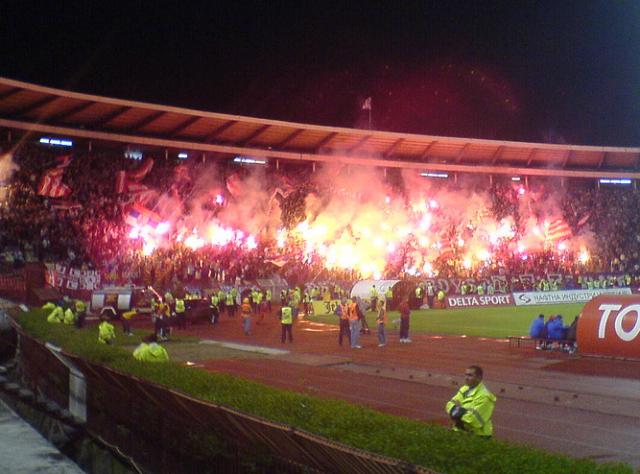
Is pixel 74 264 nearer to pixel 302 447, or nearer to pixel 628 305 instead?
pixel 628 305

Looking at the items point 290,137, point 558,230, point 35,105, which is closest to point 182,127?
point 290,137

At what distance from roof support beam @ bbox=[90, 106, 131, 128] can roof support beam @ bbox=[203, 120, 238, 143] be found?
726 cm

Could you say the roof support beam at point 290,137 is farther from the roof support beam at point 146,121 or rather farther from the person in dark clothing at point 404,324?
the person in dark clothing at point 404,324

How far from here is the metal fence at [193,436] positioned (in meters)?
4.85

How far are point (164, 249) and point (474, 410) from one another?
3820 centimetres

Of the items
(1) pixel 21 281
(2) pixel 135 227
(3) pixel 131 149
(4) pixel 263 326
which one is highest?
(3) pixel 131 149

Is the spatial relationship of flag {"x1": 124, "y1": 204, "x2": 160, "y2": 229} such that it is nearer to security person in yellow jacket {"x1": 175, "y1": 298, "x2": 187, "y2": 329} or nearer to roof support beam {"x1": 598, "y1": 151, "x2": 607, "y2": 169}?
security person in yellow jacket {"x1": 175, "y1": 298, "x2": 187, "y2": 329}

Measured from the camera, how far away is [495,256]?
54.8 meters

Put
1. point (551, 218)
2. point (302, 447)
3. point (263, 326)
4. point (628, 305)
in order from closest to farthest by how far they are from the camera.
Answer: point (302, 447) → point (628, 305) → point (263, 326) → point (551, 218)

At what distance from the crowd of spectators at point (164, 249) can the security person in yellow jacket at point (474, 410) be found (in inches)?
1226

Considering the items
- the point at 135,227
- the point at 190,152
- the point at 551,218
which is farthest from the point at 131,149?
the point at 551,218

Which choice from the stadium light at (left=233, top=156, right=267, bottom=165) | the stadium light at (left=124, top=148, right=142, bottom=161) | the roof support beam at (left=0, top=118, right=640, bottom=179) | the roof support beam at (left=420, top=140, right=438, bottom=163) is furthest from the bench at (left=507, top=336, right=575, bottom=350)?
the roof support beam at (left=420, top=140, right=438, bottom=163)

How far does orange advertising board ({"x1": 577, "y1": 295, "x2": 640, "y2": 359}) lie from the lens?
57.2 ft

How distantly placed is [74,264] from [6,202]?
21.8ft
